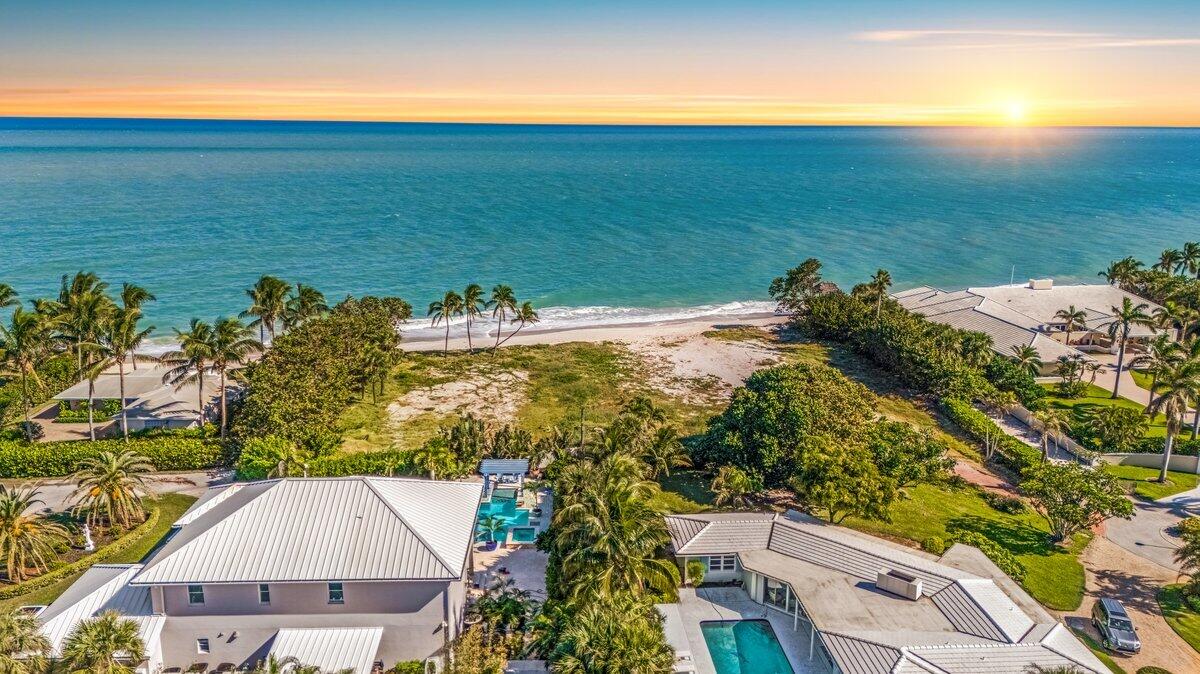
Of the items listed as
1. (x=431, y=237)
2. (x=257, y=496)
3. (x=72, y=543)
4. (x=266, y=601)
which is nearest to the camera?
(x=266, y=601)

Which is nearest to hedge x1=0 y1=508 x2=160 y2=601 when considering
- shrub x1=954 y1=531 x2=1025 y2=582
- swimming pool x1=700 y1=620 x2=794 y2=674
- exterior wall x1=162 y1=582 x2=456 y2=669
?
exterior wall x1=162 y1=582 x2=456 y2=669

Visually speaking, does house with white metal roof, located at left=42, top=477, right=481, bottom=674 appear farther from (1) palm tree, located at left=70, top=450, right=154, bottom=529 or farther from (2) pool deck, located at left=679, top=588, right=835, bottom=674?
(2) pool deck, located at left=679, top=588, right=835, bottom=674

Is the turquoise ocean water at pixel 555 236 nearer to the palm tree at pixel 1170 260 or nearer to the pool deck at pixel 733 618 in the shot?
the palm tree at pixel 1170 260

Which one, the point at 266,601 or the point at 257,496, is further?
the point at 257,496

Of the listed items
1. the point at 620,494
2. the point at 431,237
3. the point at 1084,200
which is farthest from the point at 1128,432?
the point at 1084,200

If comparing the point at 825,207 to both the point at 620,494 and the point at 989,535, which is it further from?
the point at 620,494

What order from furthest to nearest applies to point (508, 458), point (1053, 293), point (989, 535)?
1. point (1053, 293)
2. point (508, 458)
3. point (989, 535)

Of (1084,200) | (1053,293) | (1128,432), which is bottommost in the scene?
(1128,432)

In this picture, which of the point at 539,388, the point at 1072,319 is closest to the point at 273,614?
the point at 539,388
